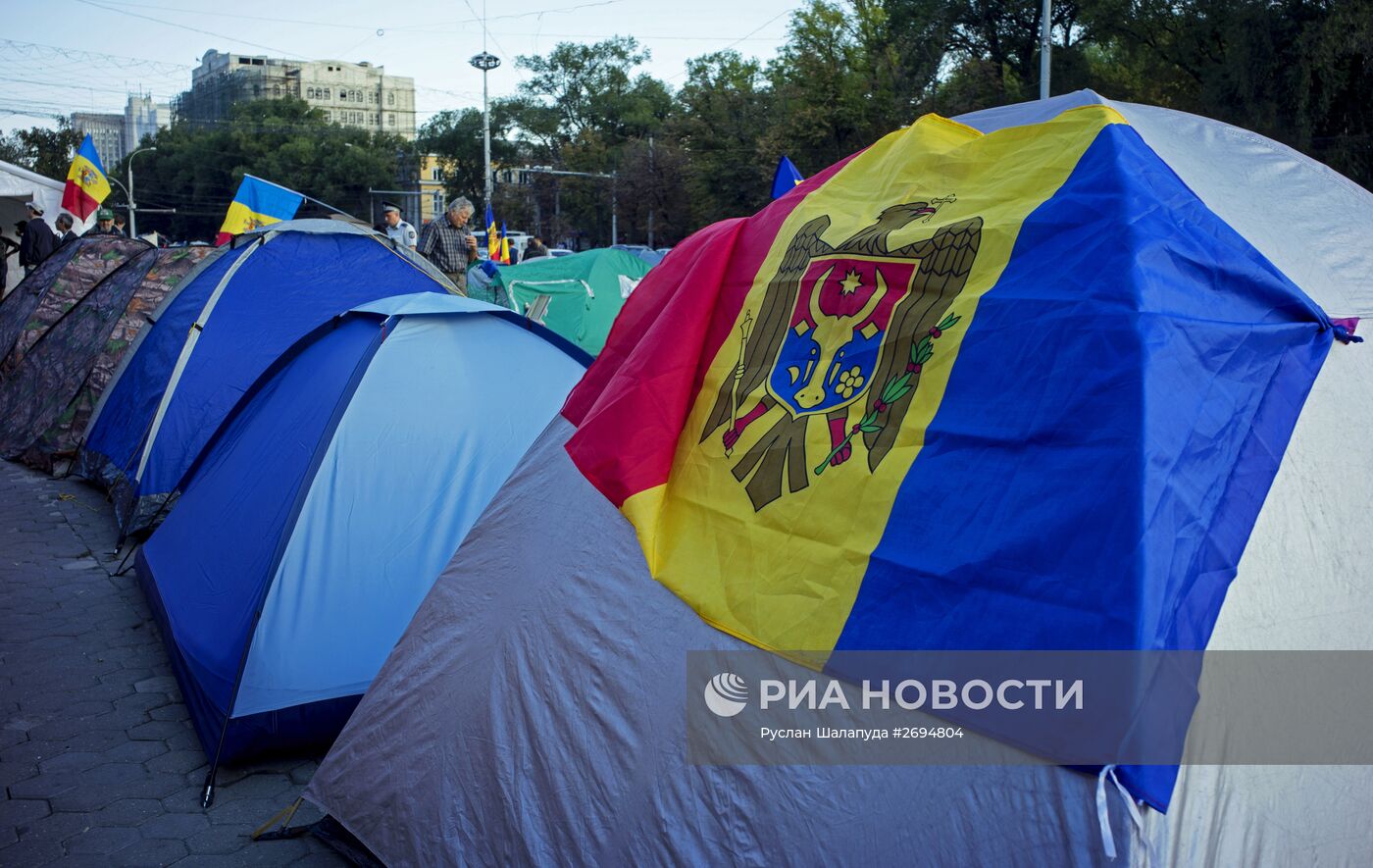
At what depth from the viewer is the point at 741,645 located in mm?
2186

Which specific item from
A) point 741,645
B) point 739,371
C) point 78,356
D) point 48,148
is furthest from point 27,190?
point 48,148

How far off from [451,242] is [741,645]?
7.73 metres

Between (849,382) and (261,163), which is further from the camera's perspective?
(261,163)

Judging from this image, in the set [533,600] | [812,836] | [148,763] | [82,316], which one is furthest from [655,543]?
[82,316]

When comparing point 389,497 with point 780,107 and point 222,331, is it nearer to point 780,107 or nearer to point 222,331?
point 222,331

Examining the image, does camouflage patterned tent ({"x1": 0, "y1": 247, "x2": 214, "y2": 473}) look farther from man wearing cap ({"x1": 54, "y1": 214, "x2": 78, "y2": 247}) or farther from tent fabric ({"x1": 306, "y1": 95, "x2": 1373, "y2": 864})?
tent fabric ({"x1": 306, "y1": 95, "x2": 1373, "y2": 864})

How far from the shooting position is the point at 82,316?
8719 millimetres

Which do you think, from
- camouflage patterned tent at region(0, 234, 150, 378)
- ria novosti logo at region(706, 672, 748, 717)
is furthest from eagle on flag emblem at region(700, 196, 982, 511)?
camouflage patterned tent at region(0, 234, 150, 378)

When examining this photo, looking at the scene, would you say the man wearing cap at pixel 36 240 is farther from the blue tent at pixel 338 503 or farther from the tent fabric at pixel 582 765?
the tent fabric at pixel 582 765

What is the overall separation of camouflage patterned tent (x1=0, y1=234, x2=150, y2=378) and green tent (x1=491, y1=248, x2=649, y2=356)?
10.8 ft

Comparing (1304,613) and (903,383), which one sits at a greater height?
(903,383)

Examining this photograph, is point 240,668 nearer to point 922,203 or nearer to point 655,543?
point 655,543

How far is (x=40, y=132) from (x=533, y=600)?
5156cm

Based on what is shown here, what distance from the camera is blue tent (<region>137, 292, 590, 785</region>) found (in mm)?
→ 3562
